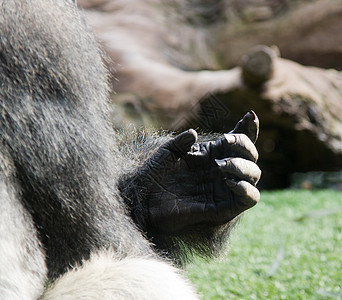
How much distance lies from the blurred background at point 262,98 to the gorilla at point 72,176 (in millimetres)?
474

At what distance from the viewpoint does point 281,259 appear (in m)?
2.67

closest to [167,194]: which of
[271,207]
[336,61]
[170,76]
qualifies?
[271,207]

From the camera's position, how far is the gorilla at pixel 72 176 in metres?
1.38

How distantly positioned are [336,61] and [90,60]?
4464mm

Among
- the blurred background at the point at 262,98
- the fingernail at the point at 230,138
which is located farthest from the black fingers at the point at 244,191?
the blurred background at the point at 262,98

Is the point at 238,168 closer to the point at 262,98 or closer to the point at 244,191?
the point at 244,191

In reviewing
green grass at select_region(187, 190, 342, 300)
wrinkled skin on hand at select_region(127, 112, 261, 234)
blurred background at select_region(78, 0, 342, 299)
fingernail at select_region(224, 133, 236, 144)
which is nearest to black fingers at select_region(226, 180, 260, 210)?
wrinkled skin on hand at select_region(127, 112, 261, 234)

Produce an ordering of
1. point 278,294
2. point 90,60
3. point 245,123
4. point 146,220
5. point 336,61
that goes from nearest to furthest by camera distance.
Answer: point 90,60 → point 245,123 → point 146,220 → point 278,294 → point 336,61

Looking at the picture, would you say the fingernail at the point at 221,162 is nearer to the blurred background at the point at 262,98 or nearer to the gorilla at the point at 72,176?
the gorilla at the point at 72,176

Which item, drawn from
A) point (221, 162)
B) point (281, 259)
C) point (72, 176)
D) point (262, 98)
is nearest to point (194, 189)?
point (221, 162)

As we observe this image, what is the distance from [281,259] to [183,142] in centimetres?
122

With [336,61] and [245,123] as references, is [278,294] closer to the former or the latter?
[245,123]

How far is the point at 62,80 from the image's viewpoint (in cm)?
151

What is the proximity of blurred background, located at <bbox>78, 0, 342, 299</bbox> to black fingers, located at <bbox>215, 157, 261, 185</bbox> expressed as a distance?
50 centimetres
